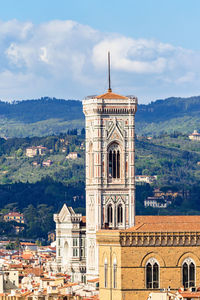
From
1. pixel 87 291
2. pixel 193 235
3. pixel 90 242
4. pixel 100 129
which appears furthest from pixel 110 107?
pixel 193 235

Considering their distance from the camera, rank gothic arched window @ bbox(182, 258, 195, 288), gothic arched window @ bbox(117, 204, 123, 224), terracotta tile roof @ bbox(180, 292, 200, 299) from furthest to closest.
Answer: gothic arched window @ bbox(117, 204, 123, 224), gothic arched window @ bbox(182, 258, 195, 288), terracotta tile roof @ bbox(180, 292, 200, 299)

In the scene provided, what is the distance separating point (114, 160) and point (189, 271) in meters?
47.5

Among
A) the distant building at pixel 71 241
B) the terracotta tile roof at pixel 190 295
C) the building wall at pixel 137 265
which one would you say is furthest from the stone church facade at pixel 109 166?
the terracotta tile roof at pixel 190 295

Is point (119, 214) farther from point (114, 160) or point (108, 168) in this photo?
point (114, 160)

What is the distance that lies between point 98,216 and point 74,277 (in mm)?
5804

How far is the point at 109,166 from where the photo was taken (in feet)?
439

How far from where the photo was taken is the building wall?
8506 cm

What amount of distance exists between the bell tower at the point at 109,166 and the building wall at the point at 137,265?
43.9 m

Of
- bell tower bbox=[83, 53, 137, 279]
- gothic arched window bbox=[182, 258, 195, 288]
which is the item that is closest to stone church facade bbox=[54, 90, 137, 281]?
bell tower bbox=[83, 53, 137, 279]

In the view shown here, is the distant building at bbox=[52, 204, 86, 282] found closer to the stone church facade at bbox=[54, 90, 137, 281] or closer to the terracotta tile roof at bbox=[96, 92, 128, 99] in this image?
the stone church facade at bbox=[54, 90, 137, 281]

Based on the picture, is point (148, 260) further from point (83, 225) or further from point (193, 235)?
point (83, 225)

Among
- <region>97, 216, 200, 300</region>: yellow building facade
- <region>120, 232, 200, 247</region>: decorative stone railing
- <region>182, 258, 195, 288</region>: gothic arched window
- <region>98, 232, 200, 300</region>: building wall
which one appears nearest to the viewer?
<region>98, 232, 200, 300</region>: building wall

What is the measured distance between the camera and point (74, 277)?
13100 centimetres

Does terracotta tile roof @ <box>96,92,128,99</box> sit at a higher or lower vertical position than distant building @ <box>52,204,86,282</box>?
higher
